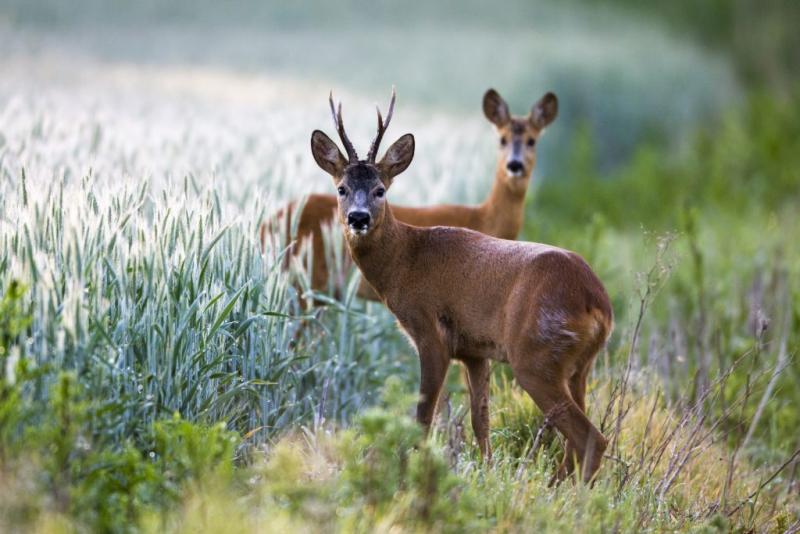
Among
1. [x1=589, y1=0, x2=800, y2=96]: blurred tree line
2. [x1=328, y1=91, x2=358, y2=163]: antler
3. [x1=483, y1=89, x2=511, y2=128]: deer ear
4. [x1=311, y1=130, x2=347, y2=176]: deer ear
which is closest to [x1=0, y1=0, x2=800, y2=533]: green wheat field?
[x1=311, y1=130, x2=347, y2=176]: deer ear

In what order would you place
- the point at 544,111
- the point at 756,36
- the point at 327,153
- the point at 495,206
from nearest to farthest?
the point at 327,153, the point at 495,206, the point at 544,111, the point at 756,36

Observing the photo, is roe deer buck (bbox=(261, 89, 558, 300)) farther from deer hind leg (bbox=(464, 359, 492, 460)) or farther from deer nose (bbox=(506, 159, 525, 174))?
deer hind leg (bbox=(464, 359, 492, 460))

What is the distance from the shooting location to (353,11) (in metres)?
45.3

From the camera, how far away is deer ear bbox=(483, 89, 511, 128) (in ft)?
36.5

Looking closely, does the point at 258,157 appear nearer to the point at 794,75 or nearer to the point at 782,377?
the point at 782,377

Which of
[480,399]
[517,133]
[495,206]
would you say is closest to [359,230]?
[480,399]

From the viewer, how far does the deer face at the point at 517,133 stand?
33.7ft

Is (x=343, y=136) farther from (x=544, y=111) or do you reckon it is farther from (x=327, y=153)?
(x=544, y=111)

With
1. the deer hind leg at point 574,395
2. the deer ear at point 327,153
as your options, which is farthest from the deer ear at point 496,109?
the deer hind leg at point 574,395

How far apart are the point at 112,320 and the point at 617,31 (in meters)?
39.3

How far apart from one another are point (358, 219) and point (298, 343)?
1.55 m

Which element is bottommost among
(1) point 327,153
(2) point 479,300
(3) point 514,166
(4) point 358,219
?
(2) point 479,300

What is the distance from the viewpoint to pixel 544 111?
36.3 ft

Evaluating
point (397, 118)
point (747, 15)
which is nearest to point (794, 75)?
point (747, 15)
